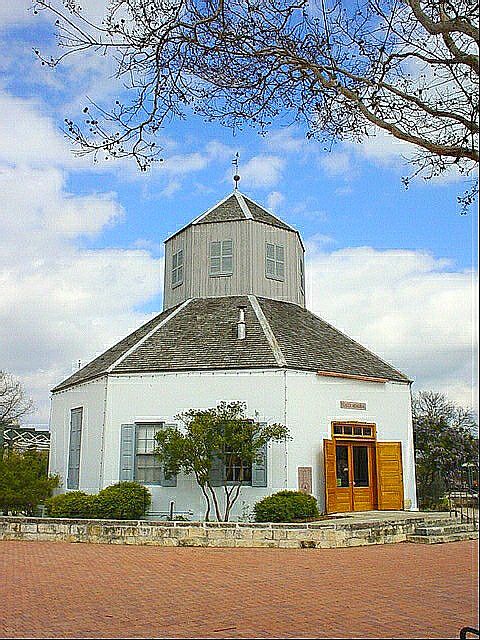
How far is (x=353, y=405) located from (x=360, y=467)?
1893 mm

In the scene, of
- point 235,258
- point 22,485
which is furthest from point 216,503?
point 235,258

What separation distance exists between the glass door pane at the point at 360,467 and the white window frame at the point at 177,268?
901cm

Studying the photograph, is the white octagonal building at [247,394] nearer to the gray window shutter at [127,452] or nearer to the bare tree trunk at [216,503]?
the gray window shutter at [127,452]

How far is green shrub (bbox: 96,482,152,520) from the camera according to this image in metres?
20.0

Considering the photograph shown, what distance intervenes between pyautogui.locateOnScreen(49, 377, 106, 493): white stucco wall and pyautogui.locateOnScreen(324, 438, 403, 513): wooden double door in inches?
276

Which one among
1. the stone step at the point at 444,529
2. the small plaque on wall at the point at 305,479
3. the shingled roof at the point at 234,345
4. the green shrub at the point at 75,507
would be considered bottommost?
the stone step at the point at 444,529

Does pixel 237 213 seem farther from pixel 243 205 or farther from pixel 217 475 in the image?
pixel 217 475

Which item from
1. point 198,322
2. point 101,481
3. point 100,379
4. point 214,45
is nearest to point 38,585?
point 214,45

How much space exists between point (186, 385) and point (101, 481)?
3.75m

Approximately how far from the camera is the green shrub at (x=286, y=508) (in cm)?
1889

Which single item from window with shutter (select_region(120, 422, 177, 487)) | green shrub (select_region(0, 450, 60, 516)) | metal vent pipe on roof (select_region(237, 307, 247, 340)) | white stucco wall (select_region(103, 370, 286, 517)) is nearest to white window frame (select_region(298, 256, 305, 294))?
metal vent pipe on roof (select_region(237, 307, 247, 340))

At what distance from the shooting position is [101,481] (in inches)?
851

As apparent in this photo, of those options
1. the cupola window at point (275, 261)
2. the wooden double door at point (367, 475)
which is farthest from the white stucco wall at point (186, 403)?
the cupola window at point (275, 261)

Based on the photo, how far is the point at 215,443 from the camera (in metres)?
19.2
